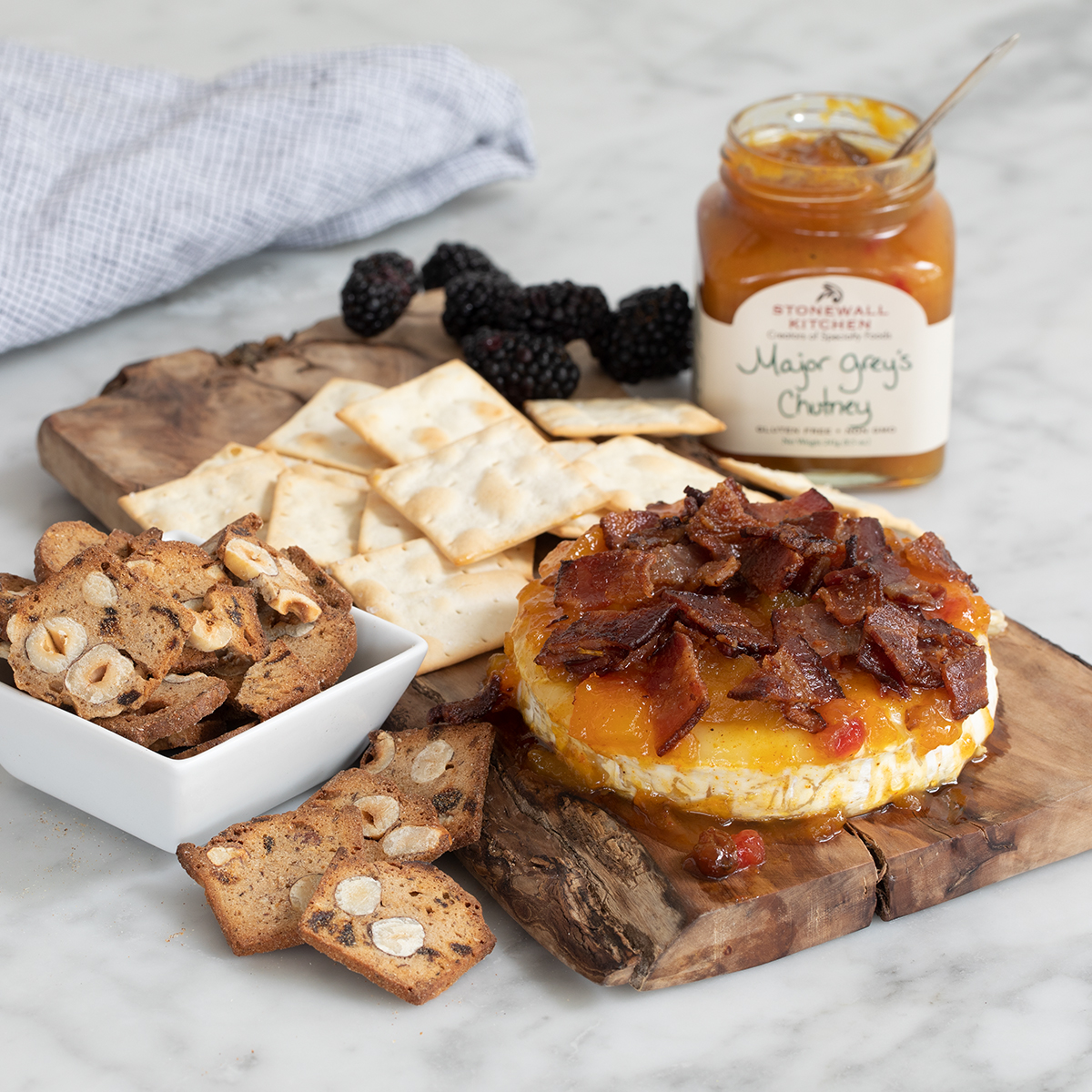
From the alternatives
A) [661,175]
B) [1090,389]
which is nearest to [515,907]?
[1090,389]

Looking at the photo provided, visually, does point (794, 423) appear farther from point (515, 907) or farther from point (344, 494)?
point (515, 907)

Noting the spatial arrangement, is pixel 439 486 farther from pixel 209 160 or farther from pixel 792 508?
pixel 209 160

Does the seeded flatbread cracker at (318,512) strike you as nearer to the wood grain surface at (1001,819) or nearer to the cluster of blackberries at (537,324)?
the cluster of blackberries at (537,324)

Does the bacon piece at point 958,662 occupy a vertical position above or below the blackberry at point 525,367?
above

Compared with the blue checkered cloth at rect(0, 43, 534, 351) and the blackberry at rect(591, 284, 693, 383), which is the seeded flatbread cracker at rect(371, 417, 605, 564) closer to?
the blackberry at rect(591, 284, 693, 383)

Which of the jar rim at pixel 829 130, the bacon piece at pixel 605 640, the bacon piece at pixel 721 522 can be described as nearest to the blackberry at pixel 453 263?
the jar rim at pixel 829 130

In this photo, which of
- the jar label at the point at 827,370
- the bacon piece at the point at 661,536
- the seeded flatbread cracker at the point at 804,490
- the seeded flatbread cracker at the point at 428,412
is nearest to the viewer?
the bacon piece at the point at 661,536

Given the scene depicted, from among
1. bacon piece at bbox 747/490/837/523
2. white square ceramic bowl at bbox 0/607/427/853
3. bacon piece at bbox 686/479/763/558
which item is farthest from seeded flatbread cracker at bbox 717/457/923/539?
white square ceramic bowl at bbox 0/607/427/853
